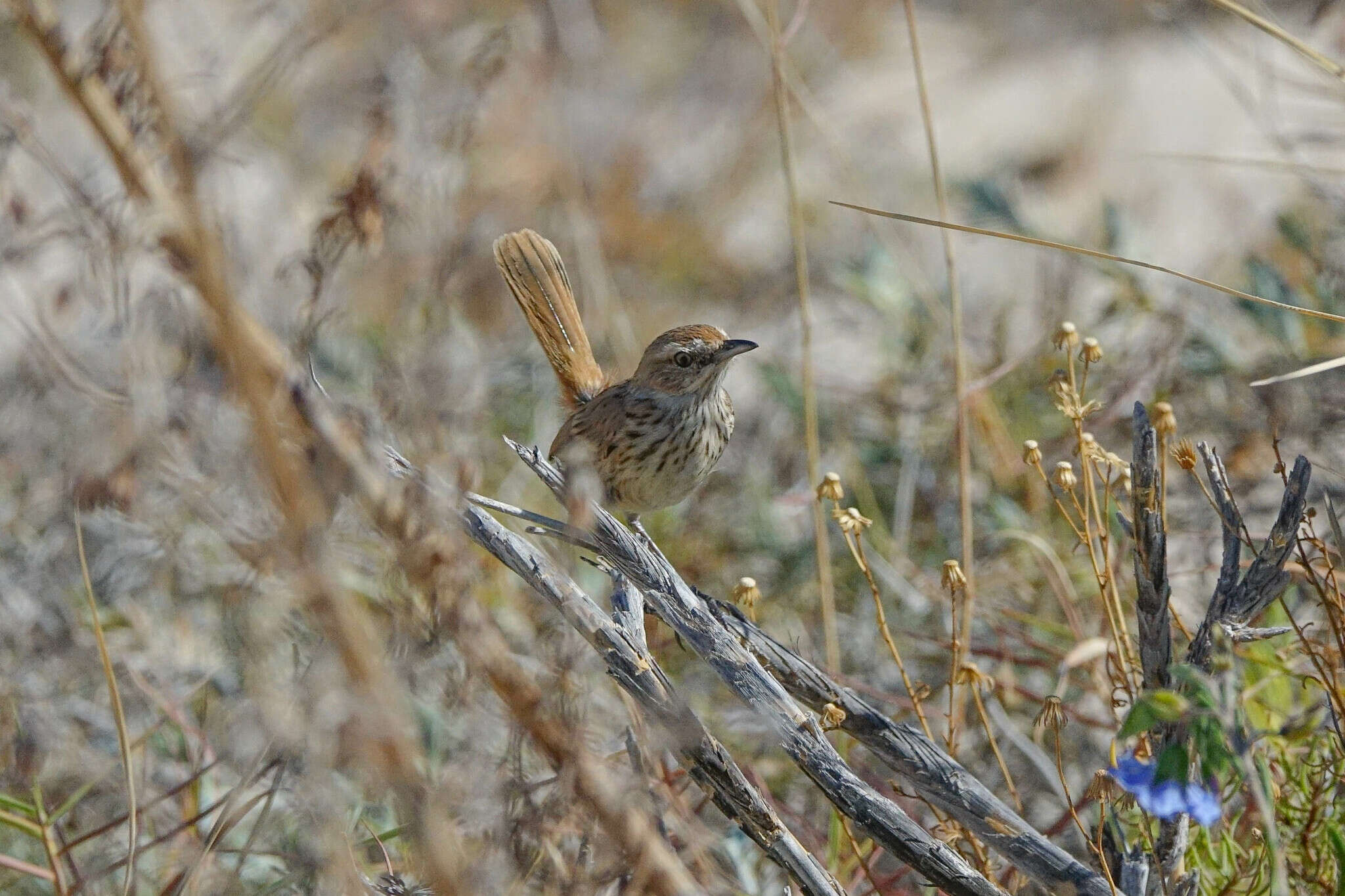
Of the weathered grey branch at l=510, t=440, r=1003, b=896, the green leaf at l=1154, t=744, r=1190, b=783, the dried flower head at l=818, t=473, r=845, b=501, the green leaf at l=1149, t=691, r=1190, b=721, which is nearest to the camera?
the green leaf at l=1149, t=691, r=1190, b=721

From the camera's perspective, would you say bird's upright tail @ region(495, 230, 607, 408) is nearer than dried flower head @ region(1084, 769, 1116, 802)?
No

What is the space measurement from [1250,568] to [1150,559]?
133 mm

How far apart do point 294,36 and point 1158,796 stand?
161cm

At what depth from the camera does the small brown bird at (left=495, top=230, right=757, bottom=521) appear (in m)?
3.13

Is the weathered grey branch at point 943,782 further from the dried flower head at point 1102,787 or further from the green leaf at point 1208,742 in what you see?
the green leaf at point 1208,742

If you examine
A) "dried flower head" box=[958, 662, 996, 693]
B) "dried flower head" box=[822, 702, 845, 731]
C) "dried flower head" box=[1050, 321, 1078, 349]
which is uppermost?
"dried flower head" box=[1050, 321, 1078, 349]

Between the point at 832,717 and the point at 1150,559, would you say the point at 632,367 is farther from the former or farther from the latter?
the point at 1150,559

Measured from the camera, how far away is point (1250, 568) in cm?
177

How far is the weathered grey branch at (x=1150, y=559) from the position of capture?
5.76 ft

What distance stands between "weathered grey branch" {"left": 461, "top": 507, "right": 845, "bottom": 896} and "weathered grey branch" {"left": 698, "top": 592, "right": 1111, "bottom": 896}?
21cm

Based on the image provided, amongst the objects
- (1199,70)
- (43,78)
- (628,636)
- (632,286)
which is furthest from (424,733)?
(1199,70)

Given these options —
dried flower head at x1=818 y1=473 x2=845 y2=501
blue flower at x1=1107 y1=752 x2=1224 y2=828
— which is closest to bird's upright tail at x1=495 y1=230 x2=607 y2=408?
dried flower head at x1=818 y1=473 x2=845 y2=501

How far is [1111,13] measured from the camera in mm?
7375

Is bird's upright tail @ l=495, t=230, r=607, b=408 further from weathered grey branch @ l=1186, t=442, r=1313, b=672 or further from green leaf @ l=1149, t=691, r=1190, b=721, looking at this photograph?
green leaf @ l=1149, t=691, r=1190, b=721
